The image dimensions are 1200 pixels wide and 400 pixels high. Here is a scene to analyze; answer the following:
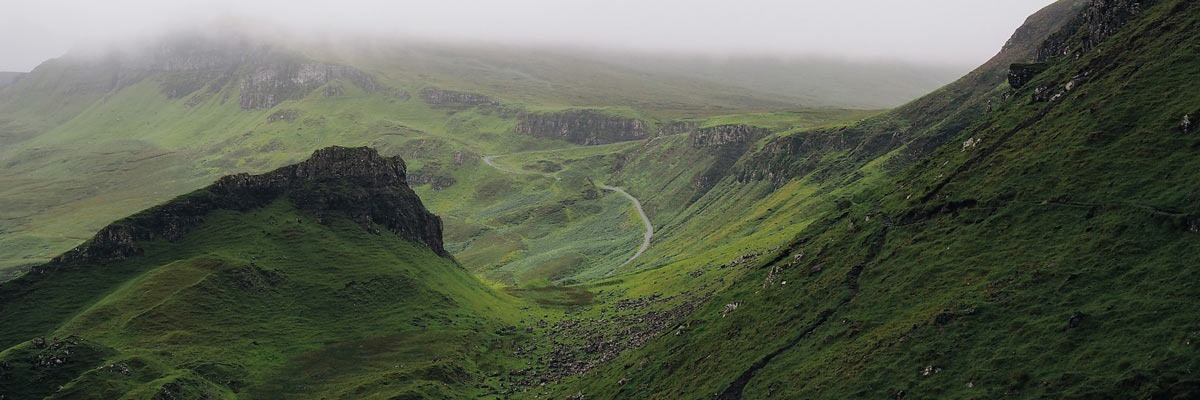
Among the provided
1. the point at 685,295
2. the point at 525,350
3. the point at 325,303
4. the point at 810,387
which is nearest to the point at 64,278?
the point at 325,303

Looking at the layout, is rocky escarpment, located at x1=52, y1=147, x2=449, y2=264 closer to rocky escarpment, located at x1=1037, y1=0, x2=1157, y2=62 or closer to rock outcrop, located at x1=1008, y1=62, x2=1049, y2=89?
rock outcrop, located at x1=1008, y1=62, x2=1049, y2=89

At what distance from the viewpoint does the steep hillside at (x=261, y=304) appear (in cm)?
11419

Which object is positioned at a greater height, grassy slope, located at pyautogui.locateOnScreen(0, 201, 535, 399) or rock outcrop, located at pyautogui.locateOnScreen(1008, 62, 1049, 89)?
rock outcrop, located at pyautogui.locateOnScreen(1008, 62, 1049, 89)

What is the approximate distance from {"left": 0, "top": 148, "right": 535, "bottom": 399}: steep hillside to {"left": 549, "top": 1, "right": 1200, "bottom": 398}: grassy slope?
49.9m

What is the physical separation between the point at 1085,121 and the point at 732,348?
5470 cm

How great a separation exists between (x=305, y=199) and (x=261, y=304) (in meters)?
41.4

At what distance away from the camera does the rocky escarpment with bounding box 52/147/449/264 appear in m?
157

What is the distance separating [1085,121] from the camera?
90.2 metres

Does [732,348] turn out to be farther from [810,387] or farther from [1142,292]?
[1142,292]

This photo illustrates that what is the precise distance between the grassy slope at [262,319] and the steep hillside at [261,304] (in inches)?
13.5

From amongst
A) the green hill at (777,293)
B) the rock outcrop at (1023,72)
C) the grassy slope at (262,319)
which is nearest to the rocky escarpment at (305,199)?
the green hill at (777,293)

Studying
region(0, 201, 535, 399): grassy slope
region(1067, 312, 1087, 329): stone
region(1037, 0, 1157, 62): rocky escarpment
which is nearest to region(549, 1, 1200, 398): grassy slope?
region(1067, 312, 1087, 329): stone

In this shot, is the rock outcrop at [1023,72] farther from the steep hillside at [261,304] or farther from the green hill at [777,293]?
the steep hillside at [261,304]

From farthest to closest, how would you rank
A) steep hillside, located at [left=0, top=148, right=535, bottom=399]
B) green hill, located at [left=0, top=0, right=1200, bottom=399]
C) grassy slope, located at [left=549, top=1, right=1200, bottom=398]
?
steep hillside, located at [left=0, top=148, right=535, bottom=399] → green hill, located at [left=0, top=0, right=1200, bottom=399] → grassy slope, located at [left=549, top=1, right=1200, bottom=398]
